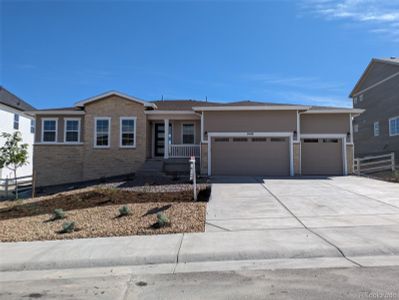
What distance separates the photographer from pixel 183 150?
62.7ft

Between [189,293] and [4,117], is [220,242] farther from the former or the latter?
[4,117]

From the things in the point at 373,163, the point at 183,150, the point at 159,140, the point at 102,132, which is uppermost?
the point at 102,132

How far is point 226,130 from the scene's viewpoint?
57.6 ft

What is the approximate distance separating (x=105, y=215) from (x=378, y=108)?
27313 mm

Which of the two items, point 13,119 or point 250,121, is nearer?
point 250,121

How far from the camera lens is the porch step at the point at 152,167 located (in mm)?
16953

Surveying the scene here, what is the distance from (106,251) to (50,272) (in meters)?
1.07

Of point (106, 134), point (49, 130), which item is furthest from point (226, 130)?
point (49, 130)

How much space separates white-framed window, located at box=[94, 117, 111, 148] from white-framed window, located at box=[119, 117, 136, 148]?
0.83 meters

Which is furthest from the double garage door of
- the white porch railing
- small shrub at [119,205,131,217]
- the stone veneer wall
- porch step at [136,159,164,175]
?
small shrub at [119,205,131,217]

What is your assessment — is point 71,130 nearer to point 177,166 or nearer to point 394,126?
point 177,166

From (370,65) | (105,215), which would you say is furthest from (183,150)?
(370,65)

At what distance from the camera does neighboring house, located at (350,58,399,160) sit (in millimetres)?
24984

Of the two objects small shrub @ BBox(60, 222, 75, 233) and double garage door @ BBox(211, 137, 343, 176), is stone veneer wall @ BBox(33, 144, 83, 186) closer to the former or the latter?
double garage door @ BBox(211, 137, 343, 176)
